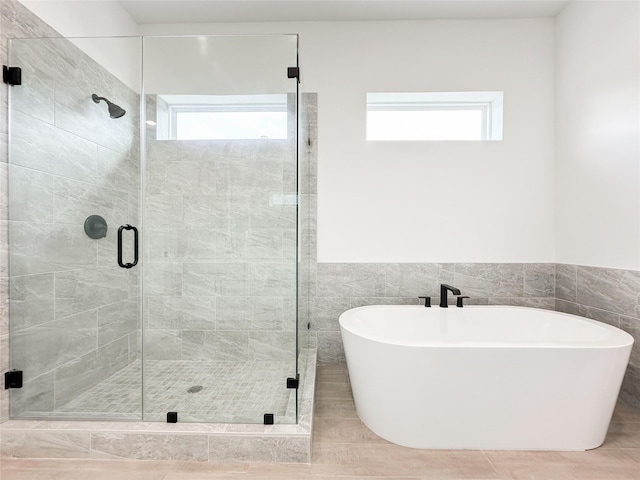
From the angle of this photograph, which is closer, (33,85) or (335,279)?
(33,85)

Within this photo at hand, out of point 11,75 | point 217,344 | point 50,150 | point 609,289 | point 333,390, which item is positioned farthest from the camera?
point 333,390

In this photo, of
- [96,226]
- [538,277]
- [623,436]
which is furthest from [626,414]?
[96,226]

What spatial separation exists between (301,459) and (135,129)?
189 cm

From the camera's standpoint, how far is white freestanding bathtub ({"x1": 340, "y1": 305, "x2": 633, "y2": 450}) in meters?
1.62

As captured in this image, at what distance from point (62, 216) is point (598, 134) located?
3.31 metres

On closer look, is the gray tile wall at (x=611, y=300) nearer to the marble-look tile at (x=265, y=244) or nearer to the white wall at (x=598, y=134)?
the white wall at (x=598, y=134)

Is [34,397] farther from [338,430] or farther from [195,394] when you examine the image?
[338,430]

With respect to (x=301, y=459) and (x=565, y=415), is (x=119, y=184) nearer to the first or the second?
(x=301, y=459)

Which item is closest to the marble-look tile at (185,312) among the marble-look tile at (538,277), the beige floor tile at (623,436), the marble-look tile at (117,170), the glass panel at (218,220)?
the glass panel at (218,220)

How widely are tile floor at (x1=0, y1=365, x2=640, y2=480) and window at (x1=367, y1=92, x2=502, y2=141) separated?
2247mm

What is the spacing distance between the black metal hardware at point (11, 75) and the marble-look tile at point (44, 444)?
171 centimetres

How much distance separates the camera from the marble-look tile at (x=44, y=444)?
163 cm

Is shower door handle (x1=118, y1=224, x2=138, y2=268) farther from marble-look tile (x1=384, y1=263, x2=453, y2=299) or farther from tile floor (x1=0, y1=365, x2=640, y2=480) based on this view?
marble-look tile (x1=384, y1=263, x2=453, y2=299)

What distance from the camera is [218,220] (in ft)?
6.12
